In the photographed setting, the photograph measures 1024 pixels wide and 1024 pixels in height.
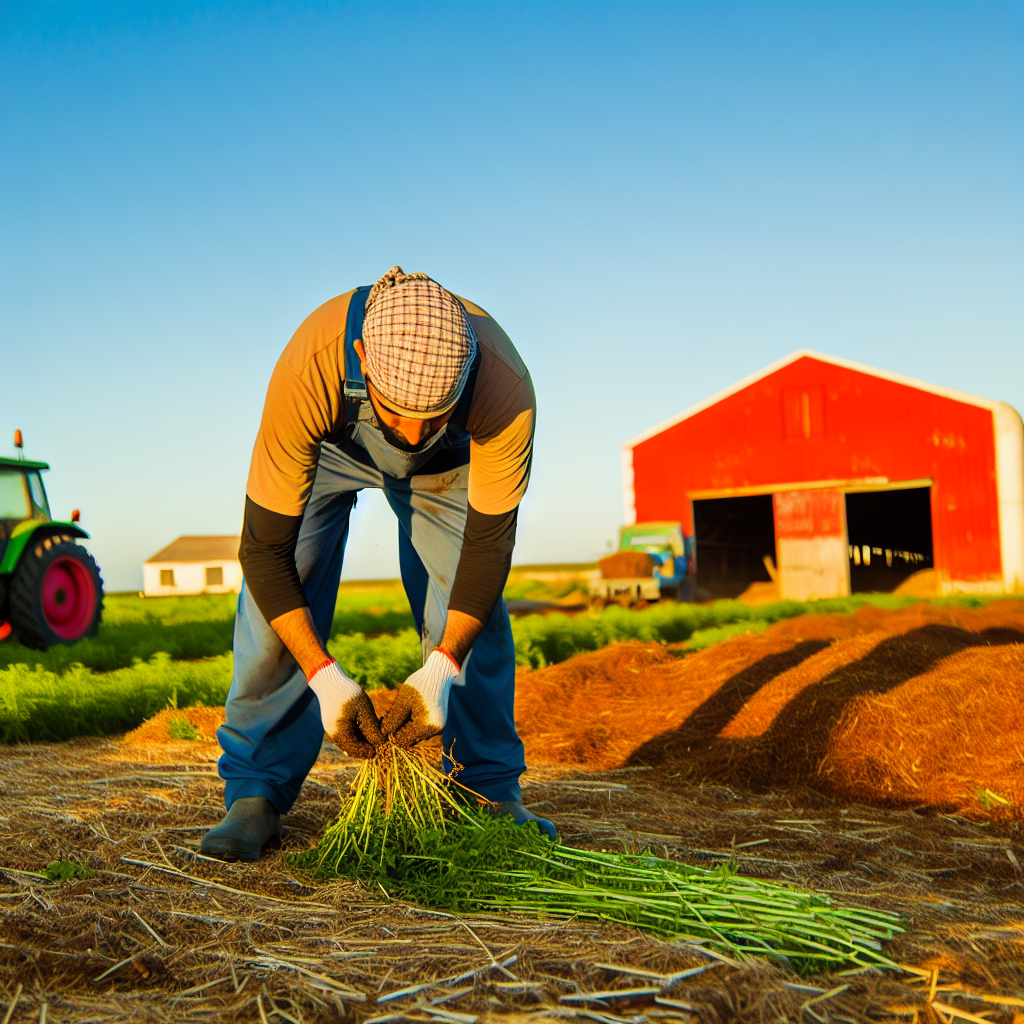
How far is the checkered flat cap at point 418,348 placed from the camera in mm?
2168

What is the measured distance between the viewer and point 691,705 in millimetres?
4969

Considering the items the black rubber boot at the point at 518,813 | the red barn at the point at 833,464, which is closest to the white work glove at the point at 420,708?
the black rubber boot at the point at 518,813

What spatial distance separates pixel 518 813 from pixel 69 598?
7.72 metres

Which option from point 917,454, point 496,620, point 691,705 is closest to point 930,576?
point 917,454

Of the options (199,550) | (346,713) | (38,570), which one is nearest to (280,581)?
(346,713)

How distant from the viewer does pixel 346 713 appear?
7.95 ft

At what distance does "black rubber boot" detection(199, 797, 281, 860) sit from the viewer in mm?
2428

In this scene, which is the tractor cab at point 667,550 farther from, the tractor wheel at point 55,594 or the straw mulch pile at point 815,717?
the straw mulch pile at point 815,717

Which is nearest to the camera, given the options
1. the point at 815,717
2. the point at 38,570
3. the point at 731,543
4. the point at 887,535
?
the point at 815,717

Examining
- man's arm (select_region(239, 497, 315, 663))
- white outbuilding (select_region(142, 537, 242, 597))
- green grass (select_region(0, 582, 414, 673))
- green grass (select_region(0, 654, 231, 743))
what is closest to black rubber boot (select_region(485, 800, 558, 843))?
man's arm (select_region(239, 497, 315, 663))

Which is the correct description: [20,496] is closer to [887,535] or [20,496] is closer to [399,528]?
[399,528]

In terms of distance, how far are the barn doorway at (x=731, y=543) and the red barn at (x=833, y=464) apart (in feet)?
0.60

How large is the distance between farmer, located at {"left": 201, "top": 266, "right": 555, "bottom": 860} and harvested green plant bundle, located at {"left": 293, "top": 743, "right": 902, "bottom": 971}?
0.16 meters

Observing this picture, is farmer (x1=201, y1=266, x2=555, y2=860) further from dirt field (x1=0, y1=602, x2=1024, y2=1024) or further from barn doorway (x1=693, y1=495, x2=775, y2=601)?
barn doorway (x1=693, y1=495, x2=775, y2=601)
